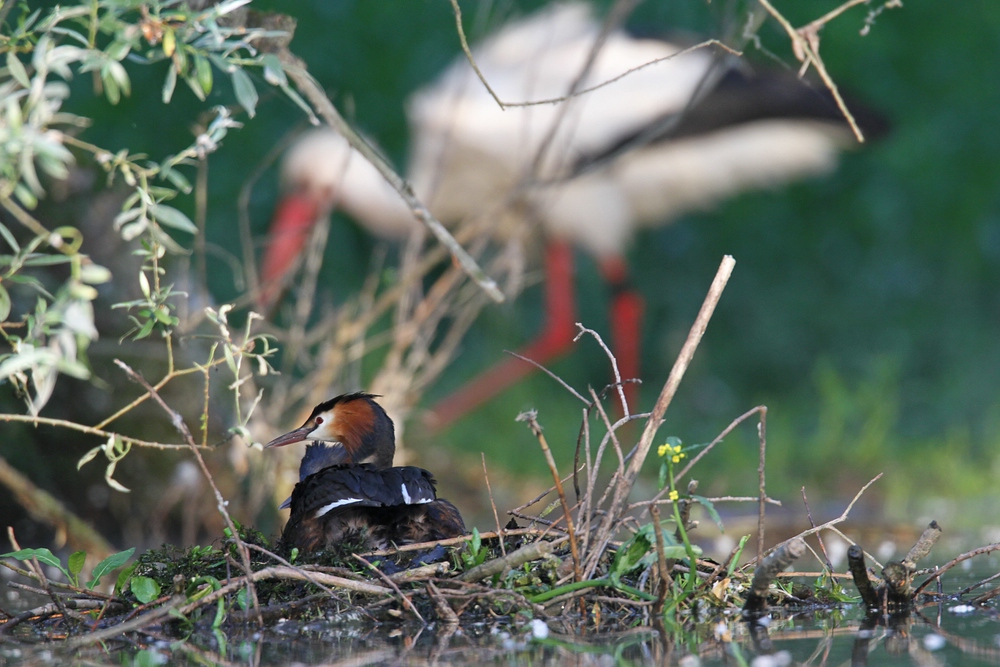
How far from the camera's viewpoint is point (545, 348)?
7.58m

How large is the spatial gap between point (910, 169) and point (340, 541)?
6.46 meters

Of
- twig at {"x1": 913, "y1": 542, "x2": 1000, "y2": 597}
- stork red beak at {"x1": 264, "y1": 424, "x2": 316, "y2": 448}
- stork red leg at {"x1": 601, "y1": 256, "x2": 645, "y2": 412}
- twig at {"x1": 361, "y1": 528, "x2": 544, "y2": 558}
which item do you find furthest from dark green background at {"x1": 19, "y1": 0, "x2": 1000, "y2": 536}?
twig at {"x1": 913, "y1": 542, "x2": 1000, "y2": 597}

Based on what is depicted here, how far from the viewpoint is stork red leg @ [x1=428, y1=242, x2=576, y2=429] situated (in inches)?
269

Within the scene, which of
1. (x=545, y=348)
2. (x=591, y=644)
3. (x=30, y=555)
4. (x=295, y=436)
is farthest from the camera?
(x=545, y=348)

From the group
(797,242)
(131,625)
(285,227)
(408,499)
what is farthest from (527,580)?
(797,242)

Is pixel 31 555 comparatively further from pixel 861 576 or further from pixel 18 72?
pixel 861 576

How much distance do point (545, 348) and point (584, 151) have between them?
4.52 feet

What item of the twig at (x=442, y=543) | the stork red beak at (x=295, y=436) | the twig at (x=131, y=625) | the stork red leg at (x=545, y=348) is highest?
the stork red beak at (x=295, y=436)

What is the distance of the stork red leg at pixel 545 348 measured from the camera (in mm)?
6820

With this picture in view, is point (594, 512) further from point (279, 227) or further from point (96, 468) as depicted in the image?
point (279, 227)

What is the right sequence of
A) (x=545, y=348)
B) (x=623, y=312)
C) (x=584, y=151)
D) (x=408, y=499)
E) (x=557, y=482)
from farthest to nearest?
(x=623, y=312) < (x=545, y=348) < (x=584, y=151) < (x=408, y=499) < (x=557, y=482)

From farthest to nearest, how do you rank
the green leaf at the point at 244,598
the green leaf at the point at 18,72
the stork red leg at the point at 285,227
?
the stork red leg at the point at 285,227 < the green leaf at the point at 244,598 < the green leaf at the point at 18,72

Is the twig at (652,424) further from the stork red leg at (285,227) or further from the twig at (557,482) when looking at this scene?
the stork red leg at (285,227)

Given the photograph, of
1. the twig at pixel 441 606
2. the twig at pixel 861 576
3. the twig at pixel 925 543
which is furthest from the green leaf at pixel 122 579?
the twig at pixel 925 543
